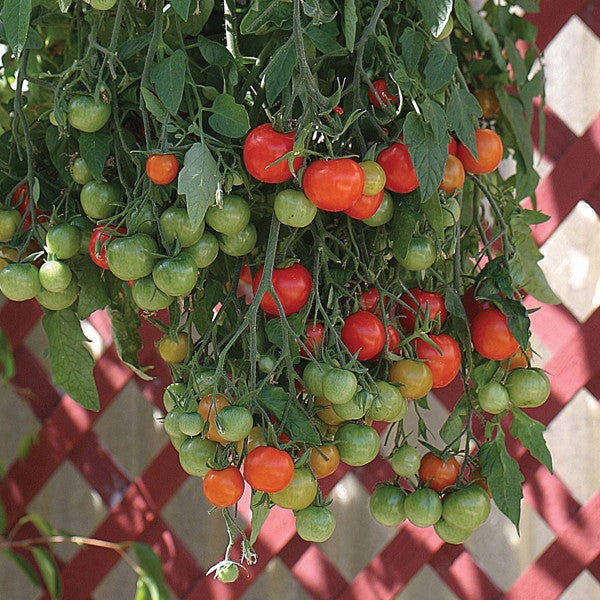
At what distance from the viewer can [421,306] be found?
0.50 m

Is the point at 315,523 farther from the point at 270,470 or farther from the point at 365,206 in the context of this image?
the point at 365,206

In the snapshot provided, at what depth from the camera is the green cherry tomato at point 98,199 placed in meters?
0.47

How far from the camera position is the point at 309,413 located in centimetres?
45

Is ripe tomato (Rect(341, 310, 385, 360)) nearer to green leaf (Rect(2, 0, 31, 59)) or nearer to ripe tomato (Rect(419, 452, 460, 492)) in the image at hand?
ripe tomato (Rect(419, 452, 460, 492))

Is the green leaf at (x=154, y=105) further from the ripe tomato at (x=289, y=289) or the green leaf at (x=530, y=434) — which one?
the green leaf at (x=530, y=434)

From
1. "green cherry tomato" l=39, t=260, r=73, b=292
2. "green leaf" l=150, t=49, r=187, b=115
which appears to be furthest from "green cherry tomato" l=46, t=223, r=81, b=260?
"green leaf" l=150, t=49, r=187, b=115

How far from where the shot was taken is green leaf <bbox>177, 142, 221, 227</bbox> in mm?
396

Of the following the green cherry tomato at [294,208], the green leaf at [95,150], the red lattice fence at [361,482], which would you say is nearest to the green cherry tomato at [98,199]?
the green leaf at [95,150]

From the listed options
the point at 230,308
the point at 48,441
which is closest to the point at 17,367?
the point at 48,441

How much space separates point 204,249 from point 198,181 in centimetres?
5

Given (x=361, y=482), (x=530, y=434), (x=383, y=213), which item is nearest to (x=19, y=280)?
(x=383, y=213)

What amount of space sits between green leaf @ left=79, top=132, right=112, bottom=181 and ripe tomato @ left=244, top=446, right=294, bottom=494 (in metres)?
0.19

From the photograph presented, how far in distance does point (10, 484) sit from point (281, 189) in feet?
2.77

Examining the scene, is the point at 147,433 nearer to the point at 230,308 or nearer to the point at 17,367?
the point at 17,367
